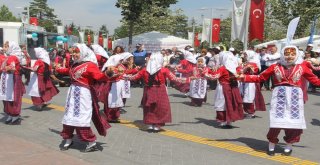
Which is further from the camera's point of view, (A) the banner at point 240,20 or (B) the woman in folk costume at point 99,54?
(A) the banner at point 240,20

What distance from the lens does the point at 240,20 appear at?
17984mm

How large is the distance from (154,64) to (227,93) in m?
1.71

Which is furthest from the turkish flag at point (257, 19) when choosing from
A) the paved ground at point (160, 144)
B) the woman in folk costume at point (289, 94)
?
the woman in folk costume at point (289, 94)

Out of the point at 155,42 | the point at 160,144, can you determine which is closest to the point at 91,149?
the point at 160,144

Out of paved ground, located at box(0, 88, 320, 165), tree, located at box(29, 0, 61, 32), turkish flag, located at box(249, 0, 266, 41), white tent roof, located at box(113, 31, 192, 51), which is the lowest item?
paved ground, located at box(0, 88, 320, 165)

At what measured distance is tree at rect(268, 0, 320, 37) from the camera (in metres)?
27.4

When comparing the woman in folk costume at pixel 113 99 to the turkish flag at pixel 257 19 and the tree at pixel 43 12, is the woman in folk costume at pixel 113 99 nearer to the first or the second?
the turkish flag at pixel 257 19

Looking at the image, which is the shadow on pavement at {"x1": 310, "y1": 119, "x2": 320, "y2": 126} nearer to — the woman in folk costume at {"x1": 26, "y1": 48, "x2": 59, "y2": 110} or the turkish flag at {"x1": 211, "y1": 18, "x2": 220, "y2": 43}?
the woman in folk costume at {"x1": 26, "y1": 48, "x2": 59, "y2": 110}

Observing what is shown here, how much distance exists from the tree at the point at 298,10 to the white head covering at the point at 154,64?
20.2m

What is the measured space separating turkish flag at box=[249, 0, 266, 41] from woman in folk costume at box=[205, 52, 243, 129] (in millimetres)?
8420

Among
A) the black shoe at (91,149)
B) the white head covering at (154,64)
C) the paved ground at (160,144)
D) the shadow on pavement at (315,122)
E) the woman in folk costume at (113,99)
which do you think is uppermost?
the white head covering at (154,64)

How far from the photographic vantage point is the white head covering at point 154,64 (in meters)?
8.38

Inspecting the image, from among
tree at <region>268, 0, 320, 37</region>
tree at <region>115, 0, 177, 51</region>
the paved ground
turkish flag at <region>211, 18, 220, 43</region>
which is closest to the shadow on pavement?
the paved ground

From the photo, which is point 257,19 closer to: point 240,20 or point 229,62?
point 240,20
